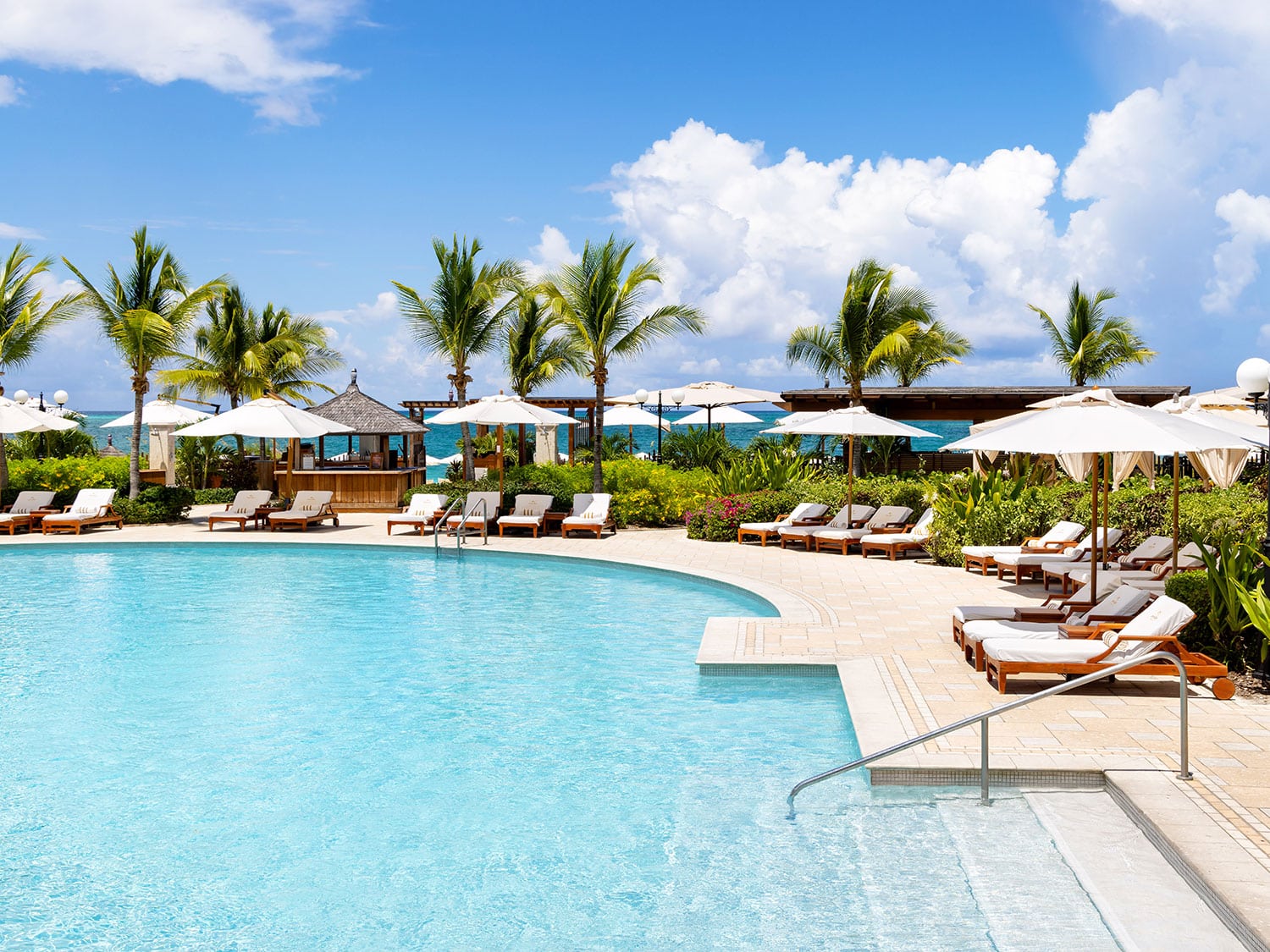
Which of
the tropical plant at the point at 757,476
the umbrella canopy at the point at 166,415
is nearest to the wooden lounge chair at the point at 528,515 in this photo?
the tropical plant at the point at 757,476

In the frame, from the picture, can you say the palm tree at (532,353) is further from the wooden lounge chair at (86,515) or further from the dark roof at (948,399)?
the wooden lounge chair at (86,515)

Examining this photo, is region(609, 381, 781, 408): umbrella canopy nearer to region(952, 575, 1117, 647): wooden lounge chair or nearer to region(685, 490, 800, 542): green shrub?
region(685, 490, 800, 542): green shrub

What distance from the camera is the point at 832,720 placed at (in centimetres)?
775

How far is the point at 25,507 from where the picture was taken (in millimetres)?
21062

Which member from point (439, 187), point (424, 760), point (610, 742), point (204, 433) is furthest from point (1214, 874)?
point (439, 187)

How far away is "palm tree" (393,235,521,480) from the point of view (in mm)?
24531

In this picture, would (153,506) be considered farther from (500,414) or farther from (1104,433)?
(1104,433)

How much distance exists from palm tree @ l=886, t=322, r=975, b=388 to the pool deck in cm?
2025

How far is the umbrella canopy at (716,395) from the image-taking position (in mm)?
28500

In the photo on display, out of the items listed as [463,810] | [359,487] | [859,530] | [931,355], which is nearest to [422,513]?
[359,487]

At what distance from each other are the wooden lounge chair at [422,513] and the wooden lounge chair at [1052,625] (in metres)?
12.9

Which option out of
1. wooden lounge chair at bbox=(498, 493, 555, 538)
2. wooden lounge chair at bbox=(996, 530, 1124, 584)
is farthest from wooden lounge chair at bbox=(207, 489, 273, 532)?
wooden lounge chair at bbox=(996, 530, 1124, 584)

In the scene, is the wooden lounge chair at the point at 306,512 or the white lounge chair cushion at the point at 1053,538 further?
the wooden lounge chair at the point at 306,512

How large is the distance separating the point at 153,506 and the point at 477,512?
25.0 feet
